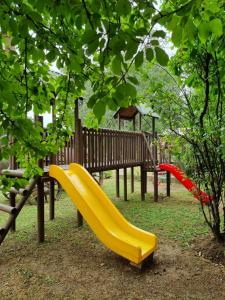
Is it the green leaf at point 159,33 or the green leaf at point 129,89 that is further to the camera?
the green leaf at point 129,89

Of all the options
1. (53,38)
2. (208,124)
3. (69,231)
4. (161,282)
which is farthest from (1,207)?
(53,38)

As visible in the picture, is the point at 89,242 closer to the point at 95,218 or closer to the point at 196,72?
the point at 95,218

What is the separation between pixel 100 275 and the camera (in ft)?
13.0

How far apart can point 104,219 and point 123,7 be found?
12.8 feet

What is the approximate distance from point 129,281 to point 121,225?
1.11m

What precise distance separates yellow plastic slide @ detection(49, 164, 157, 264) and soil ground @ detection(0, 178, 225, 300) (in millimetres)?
281

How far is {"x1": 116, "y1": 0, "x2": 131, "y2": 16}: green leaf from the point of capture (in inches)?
46.8

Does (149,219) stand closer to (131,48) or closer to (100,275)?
(100,275)

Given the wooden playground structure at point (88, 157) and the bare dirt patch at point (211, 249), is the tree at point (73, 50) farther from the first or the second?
the bare dirt patch at point (211, 249)

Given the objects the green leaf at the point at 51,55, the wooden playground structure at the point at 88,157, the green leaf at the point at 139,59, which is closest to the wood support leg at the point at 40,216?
the wooden playground structure at the point at 88,157

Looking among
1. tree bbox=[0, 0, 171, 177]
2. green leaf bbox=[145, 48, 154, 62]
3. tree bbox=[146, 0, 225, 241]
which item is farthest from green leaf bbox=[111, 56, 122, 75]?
tree bbox=[146, 0, 225, 241]

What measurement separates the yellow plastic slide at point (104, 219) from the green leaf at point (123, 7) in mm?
3320

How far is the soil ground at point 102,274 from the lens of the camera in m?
3.46

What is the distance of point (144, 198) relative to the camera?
9.61 metres
